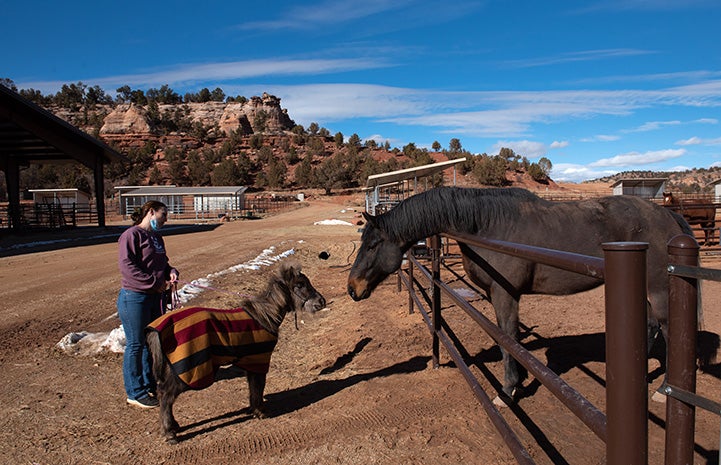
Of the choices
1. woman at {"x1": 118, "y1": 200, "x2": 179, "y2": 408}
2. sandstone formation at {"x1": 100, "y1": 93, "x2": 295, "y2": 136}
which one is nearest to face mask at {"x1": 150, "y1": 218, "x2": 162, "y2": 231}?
woman at {"x1": 118, "y1": 200, "x2": 179, "y2": 408}

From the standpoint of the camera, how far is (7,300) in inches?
319

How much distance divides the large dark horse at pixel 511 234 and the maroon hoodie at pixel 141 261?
1.82m

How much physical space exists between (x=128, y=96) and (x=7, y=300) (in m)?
127

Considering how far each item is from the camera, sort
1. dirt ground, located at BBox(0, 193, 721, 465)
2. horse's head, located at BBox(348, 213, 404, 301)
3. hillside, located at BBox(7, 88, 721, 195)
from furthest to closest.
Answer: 1. hillside, located at BBox(7, 88, 721, 195)
2. horse's head, located at BBox(348, 213, 404, 301)
3. dirt ground, located at BBox(0, 193, 721, 465)

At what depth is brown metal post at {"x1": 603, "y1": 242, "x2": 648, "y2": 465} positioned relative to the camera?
117 cm

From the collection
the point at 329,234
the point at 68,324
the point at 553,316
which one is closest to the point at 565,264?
the point at 553,316

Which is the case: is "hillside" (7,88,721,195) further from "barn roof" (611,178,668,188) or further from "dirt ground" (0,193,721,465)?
"dirt ground" (0,193,721,465)

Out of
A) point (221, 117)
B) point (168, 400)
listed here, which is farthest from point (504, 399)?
point (221, 117)

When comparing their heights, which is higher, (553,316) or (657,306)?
(657,306)

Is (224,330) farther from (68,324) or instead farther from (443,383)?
(68,324)

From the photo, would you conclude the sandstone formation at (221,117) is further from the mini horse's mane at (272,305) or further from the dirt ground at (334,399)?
the mini horse's mane at (272,305)

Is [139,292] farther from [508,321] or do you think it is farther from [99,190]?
[99,190]

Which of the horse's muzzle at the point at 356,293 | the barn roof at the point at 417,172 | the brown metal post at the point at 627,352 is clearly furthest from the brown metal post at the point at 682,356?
the barn roof at the point at 417,172

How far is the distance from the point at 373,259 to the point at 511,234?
1194 mm
